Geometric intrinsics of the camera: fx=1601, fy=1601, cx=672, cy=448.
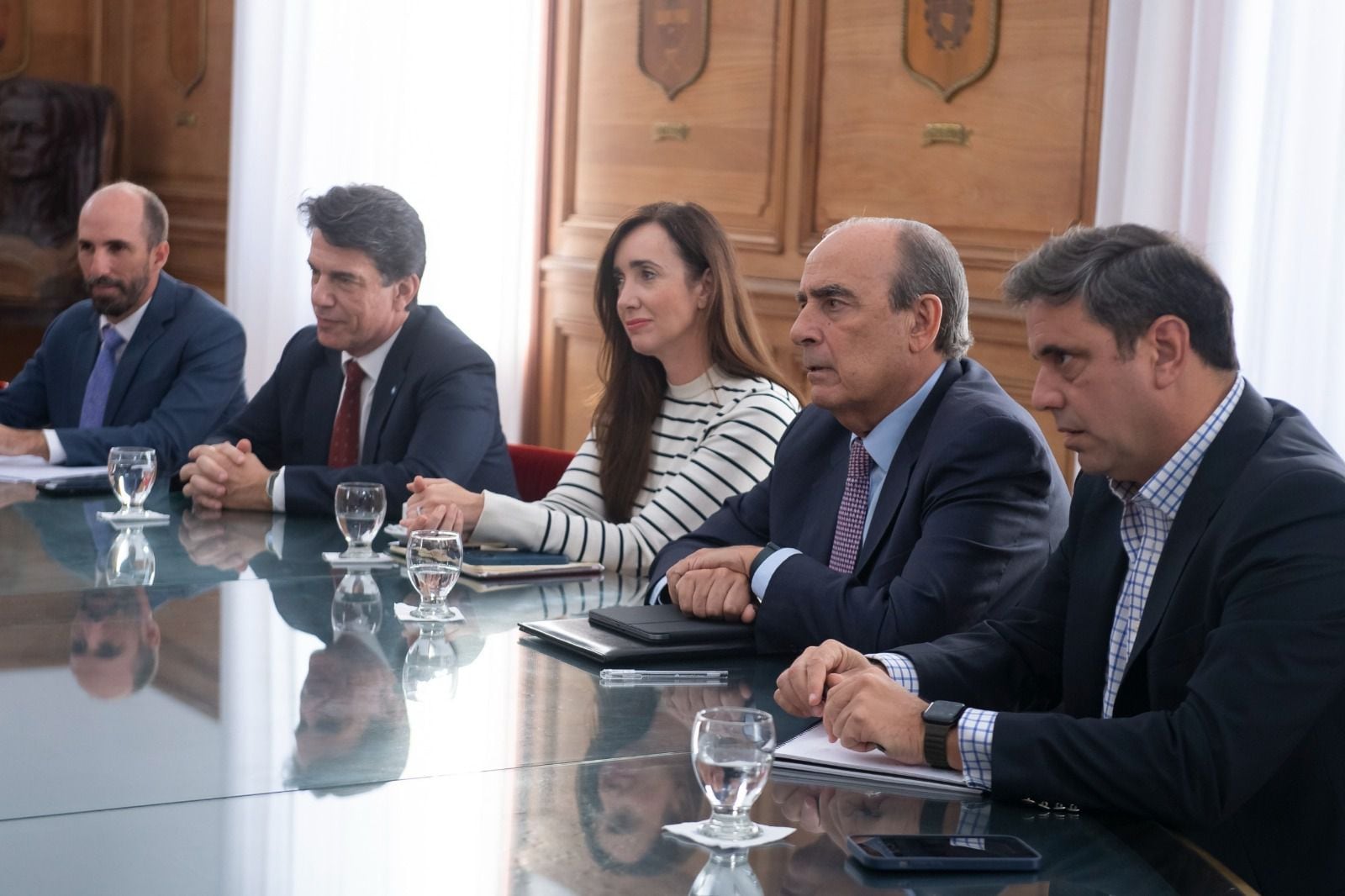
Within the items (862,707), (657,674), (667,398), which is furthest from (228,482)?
(862,707)

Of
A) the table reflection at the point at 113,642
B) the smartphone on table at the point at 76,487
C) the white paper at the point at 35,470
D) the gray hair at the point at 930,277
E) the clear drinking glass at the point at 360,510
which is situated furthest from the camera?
the white paper at the point at 35,470

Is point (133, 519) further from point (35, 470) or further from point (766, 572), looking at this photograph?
point (766, 572)

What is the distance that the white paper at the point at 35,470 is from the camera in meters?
3.77

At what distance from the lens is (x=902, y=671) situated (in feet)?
6.90

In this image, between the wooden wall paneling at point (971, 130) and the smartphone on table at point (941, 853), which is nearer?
the smartphone on table at point (941, 853)

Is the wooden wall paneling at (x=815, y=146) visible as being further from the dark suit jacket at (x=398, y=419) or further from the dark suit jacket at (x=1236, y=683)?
the dark suit jacket at (x=1236, y=683)

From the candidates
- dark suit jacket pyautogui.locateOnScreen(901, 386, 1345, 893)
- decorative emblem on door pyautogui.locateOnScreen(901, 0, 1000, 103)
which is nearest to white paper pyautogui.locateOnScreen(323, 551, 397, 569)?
dark suit jacket pyautogui.locateOnScreen(901, 386, 1345, 893)

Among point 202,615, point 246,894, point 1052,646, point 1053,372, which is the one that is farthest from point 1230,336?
point 202,615

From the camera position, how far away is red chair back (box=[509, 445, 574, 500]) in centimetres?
398

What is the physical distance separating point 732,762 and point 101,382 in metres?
3.50

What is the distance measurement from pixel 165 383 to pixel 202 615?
85.8 inches

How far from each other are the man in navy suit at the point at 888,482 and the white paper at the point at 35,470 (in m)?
1.66

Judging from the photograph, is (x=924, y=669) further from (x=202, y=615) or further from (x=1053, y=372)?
(x=202, y=615)

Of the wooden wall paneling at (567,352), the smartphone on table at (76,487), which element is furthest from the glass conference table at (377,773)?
the wooden wall paneling at (567,352)
